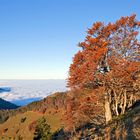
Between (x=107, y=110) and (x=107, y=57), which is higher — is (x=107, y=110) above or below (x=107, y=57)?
below

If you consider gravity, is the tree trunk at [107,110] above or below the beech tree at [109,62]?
below

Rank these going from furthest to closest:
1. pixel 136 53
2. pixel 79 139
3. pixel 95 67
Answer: pixel 136 53 < pixel 95 67 < pixel 79 139

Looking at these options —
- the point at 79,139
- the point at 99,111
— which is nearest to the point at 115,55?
the point at 99,111

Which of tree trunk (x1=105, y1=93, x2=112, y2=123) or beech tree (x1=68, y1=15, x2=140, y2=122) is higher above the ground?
beech tree (x1=68, y1=15, x2=140, y2=122)

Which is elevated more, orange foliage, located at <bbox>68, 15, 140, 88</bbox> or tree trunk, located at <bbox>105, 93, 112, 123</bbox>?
orange foliage, located at <bbox>68, 15, 140, 88</bbox>

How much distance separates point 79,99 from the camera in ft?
146

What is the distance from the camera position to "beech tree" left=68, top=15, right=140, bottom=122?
Answer: 40.2m

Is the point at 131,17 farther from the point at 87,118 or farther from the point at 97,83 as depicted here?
the point at 87,118

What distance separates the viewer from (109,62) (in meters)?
40.7

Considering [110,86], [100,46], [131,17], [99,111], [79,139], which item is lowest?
[79,139]

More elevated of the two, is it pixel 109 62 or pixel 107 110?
pixel 109 62

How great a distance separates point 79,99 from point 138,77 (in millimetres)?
9106

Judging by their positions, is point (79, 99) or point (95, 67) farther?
point (79, 99)

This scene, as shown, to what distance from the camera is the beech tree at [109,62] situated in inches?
1583
